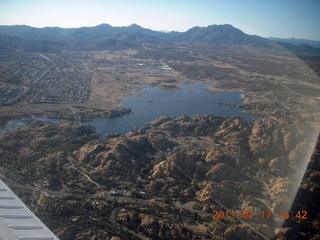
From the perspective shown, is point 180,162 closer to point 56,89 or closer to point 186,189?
point 186,189

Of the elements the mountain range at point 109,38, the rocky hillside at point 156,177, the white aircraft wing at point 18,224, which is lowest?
the rocky hillside at point 156,177

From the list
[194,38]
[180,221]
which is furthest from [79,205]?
[194,38]

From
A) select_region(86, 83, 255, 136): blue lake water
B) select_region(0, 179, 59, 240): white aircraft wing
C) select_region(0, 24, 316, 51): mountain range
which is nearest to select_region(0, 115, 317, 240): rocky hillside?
select_region(86, 83, 255, 136): blue lake water

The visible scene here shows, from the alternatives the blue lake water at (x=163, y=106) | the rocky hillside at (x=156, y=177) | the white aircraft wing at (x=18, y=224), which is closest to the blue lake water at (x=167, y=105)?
the blue lake water at (x=163, y=106)

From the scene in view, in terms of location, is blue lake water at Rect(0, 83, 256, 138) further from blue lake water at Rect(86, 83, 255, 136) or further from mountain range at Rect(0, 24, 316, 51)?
mountain range at Rect(0, 24, 316, 51)

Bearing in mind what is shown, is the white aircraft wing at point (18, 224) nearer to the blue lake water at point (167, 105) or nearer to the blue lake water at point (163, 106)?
the blue lake water at point (163, 106)
